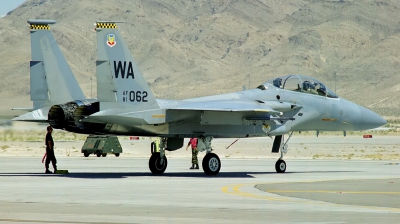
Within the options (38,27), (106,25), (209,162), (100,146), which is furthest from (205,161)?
(100,146)

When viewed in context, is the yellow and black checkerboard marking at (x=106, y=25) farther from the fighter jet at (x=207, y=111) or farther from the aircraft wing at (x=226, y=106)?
the aircraft wing at (x=226, y=106)

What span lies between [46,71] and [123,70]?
4606mm

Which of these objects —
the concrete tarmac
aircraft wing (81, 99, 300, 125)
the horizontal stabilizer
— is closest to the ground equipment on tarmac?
the horizontal stabilizer

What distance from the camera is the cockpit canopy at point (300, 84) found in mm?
28562

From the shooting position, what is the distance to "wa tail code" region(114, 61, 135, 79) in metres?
24.6

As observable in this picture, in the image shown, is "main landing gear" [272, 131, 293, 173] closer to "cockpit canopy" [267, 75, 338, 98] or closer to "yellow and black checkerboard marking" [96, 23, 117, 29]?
"cockpit canopy" [267, 75, 338, 98]

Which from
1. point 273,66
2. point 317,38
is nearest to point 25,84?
point 273,66

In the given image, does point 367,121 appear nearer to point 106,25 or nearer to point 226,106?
point 226,106

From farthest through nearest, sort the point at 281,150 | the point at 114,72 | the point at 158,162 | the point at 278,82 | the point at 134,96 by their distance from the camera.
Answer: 1. the point at 281,150
2. the point at 278,82
3. the point at 158,162
4. the point at 134,96
5. the point at 114,72

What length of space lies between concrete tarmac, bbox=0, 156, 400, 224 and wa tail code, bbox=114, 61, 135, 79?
3098 millimetres

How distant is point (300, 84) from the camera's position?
28.9 m

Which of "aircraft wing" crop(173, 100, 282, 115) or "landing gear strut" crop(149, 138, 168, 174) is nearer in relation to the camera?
"aircraft wing" crop(173, 100, 282, 115)

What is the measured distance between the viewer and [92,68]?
193625 mm

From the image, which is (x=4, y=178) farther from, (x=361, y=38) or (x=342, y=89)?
(x=361, y=38)
